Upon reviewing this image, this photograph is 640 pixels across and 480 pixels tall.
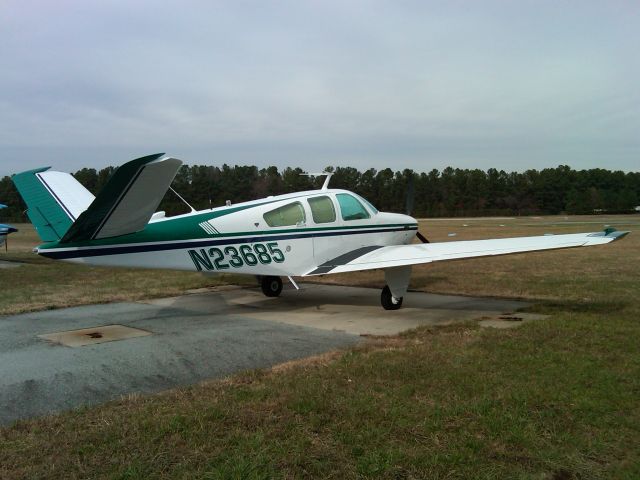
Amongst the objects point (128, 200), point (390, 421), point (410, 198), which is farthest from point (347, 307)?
point (390, 421)

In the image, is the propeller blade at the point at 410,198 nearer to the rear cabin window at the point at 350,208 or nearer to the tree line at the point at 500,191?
the rear cabin window at the point at 350,208

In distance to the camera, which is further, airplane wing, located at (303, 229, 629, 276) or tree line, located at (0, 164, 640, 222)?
tree line, located at (0, 164, 640, 222)

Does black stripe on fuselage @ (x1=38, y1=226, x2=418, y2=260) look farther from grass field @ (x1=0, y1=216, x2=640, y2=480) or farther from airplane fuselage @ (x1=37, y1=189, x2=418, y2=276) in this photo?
grass field @ (x1=0, y1=216, x2=640, y2=480)

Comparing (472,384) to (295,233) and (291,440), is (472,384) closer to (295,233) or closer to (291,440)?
(291,440)

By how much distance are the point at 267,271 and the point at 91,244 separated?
3.13m

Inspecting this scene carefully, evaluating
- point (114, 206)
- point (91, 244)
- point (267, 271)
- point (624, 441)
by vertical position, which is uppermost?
point (114, 206)

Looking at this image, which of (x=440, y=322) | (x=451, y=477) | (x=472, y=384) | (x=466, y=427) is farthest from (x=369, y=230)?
(x=451, y=477)

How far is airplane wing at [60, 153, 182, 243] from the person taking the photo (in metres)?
7.32

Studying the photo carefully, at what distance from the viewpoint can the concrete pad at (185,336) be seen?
5426 millimetres

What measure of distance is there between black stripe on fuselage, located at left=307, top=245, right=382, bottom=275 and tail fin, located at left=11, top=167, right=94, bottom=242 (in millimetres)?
4370

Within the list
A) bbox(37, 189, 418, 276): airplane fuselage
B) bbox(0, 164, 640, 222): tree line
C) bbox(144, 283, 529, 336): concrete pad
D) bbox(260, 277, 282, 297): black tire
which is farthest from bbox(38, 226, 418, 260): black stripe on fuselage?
bbox(0, 164, 640, 222): tree line

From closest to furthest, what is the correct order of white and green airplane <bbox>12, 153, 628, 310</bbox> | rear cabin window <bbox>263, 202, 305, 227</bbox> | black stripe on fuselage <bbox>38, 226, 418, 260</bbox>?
white and green airplane <bbox>12, 153, 628, 310</bbox>
black stripe on fuselage <bbox>38, 226, 418, 260</bbox>
rear cabin window <bbox>263, 202, 305, 227</bbox>

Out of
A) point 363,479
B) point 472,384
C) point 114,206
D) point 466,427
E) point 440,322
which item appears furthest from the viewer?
point 440,322

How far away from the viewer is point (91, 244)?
8102 mm
